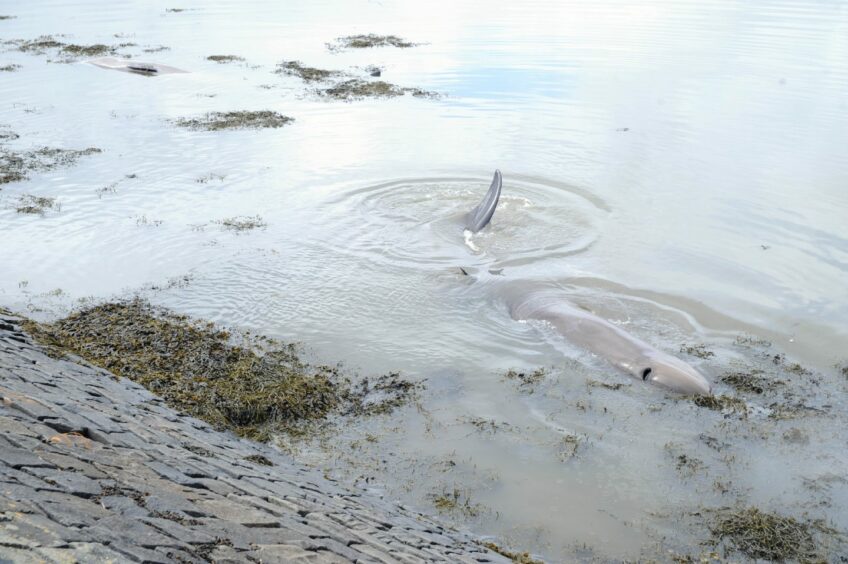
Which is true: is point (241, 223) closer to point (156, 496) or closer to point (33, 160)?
point (33, 160)

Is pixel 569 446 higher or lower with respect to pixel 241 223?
lower

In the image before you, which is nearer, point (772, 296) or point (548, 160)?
point (772, 296)

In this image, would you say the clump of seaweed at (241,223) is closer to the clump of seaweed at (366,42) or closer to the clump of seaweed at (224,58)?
the clump of seaweed at (224,58)

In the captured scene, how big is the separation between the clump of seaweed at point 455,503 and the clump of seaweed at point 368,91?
18610 mm

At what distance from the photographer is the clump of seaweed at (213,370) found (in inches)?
341

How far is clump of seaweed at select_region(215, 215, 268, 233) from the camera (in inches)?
570

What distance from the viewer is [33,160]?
17906 mm

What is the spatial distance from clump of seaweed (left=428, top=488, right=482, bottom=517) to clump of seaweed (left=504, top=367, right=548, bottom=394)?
2192 millimetres

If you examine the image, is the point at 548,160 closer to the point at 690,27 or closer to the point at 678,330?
the point at 678,330

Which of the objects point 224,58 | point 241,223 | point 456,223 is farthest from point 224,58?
point 456,223

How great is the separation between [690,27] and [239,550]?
39863 millimetres

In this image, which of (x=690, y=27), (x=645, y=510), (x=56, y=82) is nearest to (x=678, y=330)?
(x=645, y=510)

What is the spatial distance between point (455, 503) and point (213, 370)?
3.61 meters

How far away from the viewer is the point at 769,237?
14.0 metres
